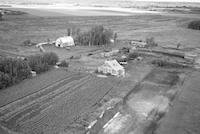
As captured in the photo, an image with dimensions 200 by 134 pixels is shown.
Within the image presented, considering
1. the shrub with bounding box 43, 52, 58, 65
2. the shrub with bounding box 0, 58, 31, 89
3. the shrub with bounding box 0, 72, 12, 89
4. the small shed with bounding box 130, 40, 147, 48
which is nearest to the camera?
the shrub with bounding box 0, 72, 12, 89

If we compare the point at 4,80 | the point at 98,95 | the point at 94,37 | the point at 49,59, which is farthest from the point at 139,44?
the point at 4,80

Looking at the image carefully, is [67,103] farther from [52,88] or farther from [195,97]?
[195,97]

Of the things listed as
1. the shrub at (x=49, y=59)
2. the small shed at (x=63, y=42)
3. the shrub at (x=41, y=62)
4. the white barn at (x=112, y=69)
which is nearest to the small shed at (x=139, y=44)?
the small shed at (x=63, y=42)

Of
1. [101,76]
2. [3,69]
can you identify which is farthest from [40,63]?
[101,76]

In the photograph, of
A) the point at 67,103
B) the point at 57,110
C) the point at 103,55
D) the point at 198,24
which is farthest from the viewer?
the point at 198,24

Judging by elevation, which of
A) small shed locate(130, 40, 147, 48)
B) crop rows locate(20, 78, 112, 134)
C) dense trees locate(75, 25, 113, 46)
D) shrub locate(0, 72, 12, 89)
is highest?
dense trees locate(75, 25, 113, 46)

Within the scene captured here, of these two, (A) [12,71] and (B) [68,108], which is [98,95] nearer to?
(B) [68,108]

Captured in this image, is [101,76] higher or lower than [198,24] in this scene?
lower

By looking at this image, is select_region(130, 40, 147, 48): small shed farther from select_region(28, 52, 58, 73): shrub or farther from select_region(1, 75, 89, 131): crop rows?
select_region(1, 75, 89, 131): crop rows

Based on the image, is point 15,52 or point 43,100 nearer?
point 43,100

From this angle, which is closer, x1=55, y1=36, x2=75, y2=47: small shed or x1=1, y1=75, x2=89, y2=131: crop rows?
x1=1, y1=75, x2=89, y2=131: crop rows

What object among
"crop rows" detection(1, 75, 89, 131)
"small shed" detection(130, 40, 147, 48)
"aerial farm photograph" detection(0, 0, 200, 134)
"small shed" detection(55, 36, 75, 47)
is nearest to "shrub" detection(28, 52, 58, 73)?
"aerial farm photograph" detection(0, 0, 200, 134)
